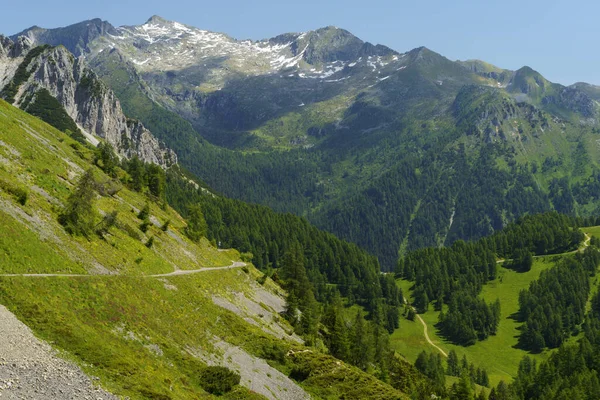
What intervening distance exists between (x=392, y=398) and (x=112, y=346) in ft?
111

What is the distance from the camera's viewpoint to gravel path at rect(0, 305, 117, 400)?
26750 mm

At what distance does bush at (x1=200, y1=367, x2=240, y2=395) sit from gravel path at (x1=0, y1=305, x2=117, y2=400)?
13188 mm

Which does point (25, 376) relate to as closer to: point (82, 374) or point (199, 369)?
point (82, 374)

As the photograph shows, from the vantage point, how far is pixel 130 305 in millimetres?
47062

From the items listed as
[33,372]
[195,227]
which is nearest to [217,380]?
[33,372]

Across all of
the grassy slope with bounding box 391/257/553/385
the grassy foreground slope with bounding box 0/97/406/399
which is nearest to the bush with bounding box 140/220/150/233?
the grassy foreground slope with bounding box 0/97/406/399

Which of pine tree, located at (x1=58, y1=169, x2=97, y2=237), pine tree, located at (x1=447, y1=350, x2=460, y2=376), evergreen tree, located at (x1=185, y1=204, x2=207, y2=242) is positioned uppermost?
pine tree, located at (x1=58, y1=169, x2=97, y2=237)

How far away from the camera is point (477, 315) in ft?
649

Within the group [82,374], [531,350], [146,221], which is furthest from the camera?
[531,350]

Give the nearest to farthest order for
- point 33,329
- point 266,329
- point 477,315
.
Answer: point 33,329 → point 266,329 → point 477,315

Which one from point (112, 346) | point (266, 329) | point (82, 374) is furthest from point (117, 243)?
point (82, 374)

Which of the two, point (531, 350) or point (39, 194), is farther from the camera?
point (531, 350)

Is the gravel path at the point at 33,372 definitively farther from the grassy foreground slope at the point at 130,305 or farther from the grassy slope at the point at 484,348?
the grassy slope at the point at 484,348

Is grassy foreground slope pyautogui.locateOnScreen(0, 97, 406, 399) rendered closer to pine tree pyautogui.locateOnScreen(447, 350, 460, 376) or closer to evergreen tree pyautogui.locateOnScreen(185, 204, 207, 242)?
evergreen tree pyautogui.locateOnScreen(185, 204, 207, 242)
